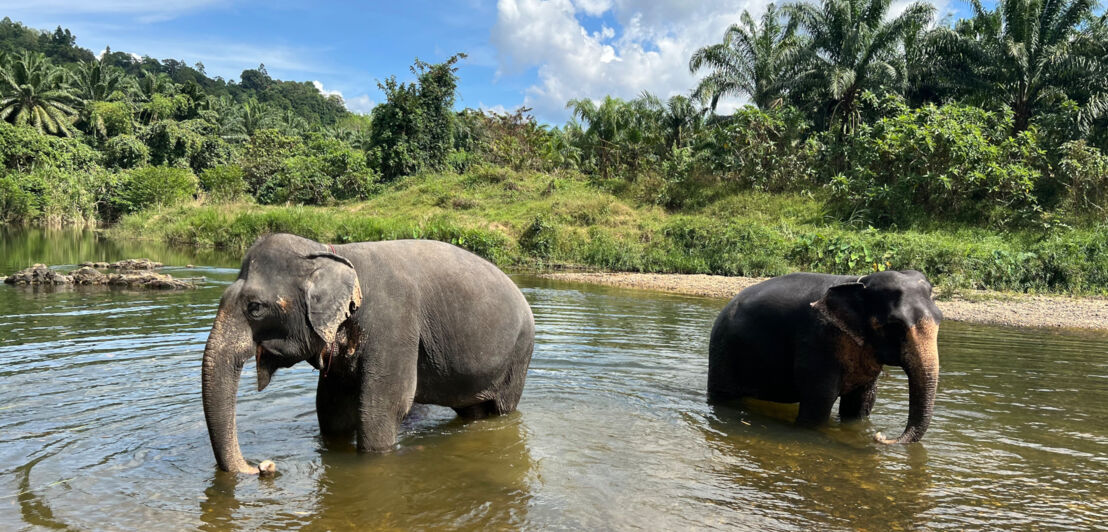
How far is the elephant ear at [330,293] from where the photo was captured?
4812mm

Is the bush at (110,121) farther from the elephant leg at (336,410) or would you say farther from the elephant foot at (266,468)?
the elephant foot at (266,468)

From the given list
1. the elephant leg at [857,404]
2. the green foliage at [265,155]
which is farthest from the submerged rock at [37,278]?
the green foliage at [265,155]

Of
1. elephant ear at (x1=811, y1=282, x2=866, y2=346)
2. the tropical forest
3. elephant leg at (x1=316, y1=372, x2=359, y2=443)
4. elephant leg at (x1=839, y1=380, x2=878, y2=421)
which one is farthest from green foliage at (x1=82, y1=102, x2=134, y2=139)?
elephant ear at (x1=811, y1=282, x2=866, y2=346)

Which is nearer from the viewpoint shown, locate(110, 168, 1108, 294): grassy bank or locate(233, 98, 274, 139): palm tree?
locate(110, 168, 1108, 294): grassy bank

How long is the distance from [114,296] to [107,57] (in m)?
164

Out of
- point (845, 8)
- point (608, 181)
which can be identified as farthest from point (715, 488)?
point (845, 8)

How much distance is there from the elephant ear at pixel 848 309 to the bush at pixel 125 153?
217 feet

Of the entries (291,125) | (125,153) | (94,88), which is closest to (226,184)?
(125,153)

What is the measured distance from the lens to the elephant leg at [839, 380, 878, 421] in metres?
7.45

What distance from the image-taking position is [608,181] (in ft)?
131

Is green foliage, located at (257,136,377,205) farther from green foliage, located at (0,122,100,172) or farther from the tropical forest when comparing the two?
green foliage, located at (0,122,100,172)

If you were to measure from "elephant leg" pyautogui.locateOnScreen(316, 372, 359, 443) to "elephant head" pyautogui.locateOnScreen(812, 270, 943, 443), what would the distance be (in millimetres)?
4315

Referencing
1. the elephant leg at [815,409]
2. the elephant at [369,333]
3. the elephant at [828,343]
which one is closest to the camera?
the elephant at [369,333]

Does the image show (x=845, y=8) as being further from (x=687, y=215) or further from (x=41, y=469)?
(x=41, y=469)
